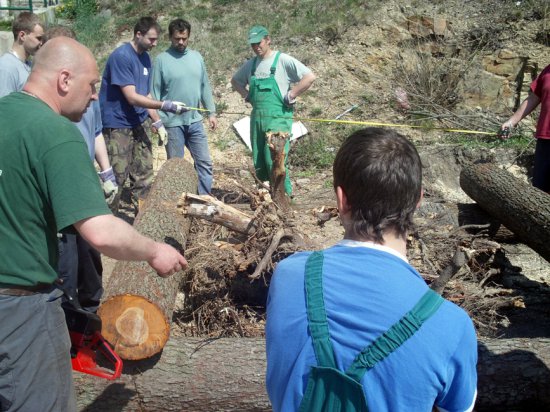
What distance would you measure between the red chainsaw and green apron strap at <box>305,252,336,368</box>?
5.23 ft

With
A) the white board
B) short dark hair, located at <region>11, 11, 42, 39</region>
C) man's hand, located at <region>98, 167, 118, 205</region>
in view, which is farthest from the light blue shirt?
the white board

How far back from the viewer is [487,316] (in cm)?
455

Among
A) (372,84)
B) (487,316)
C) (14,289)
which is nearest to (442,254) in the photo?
(487,316)

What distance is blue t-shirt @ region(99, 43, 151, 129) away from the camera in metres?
5.84

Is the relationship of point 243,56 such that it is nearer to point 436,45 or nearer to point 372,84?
point 372,84

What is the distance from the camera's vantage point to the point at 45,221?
2238mm

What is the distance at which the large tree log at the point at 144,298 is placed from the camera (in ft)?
10.5

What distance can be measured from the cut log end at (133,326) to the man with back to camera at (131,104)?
2840 mm

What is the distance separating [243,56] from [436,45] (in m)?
3.45

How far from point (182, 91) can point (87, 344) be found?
3.78 metres

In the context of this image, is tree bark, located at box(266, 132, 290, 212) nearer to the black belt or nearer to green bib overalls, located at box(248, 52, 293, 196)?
green bib overalls, located at box(248, 52, 293, 196)

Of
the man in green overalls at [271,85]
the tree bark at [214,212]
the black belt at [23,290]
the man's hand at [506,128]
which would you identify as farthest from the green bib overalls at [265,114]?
the black belt at [23,290]

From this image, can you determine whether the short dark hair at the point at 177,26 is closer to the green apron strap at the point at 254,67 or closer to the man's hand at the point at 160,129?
the green apron strap at the point at 254,67

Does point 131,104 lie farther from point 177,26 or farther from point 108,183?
point 108,183
